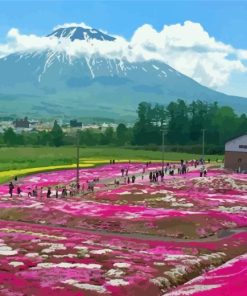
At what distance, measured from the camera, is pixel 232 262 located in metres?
37.9

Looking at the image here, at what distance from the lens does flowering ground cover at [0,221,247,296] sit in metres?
29.1

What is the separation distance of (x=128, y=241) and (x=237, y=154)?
71305mm

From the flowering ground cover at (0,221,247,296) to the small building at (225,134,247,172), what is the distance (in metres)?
64.0

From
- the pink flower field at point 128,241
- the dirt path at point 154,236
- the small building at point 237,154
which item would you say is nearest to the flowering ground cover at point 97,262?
the pink flower field at point 128,241

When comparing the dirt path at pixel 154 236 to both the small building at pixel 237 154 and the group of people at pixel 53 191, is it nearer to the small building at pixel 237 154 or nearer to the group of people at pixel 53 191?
the group of people at pixel 53 191

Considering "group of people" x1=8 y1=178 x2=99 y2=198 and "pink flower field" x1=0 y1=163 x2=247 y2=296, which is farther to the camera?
"group of people" x1=8 y1=178 x2=99 y2=198

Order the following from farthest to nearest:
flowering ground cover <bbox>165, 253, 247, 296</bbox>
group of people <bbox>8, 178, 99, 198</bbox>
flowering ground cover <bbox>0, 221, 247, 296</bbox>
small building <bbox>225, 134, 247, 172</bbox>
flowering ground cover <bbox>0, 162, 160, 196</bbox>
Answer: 1. small building <bbox>225, 134, 247, 172</bbox>
2. flowering ground cover <bbox>0, 162, 160, 196</bbox>
3. group of people <bbox>8, 178, 99, 198</bbox>
4. flowering ground cover <bbox>0, 221, 247, 296</bbox>
5. flowering ground cover <bbox>165, 253, 247, 296</bbox>

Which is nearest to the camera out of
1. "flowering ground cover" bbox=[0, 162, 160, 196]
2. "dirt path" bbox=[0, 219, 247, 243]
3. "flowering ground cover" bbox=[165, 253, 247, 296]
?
"flowering ground cover" bbox=[165, 253, 247, 296]

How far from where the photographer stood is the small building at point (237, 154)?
110875 mm

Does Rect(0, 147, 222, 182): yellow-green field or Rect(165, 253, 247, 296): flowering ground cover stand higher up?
Rect(0, 147, 222, 182): yellow-green field

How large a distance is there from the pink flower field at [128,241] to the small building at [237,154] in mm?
28497

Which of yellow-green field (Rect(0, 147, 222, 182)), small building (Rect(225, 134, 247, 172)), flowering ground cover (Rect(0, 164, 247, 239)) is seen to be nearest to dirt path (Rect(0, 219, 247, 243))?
flowering ground cover (Rect(0, 164, 247, 239))

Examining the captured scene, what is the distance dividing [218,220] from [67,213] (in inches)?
624

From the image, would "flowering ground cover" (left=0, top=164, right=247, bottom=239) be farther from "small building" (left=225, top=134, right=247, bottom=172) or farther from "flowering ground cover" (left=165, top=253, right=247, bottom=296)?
"small building" (left=225, top=134, right=247, bottom=172)
